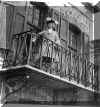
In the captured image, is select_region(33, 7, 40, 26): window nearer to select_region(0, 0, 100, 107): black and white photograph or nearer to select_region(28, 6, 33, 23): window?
select_region(0, 0, 100, 107): black and white photograph

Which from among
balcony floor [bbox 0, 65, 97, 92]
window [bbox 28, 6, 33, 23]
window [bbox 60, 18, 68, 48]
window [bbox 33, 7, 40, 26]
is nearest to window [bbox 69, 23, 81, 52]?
window [bbox 60, 18, 68, 48]

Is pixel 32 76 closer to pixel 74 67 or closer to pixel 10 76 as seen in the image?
pixel 10 76

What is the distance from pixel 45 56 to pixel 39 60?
0.55 feet

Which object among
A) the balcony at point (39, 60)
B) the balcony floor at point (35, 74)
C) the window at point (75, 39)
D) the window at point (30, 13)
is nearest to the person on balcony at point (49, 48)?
the balcony at point (39, 60)

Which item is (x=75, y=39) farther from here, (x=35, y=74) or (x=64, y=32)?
(x=35, y=74)

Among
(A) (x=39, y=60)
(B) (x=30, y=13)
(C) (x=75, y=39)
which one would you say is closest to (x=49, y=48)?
(A) (x=39, y=60)

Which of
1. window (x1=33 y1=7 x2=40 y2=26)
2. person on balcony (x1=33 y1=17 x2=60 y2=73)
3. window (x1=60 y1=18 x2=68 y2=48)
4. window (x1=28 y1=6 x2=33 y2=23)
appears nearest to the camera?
person on balcony (x1=33 y1=17 x2=60 y2=73)

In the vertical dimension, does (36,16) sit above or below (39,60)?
above

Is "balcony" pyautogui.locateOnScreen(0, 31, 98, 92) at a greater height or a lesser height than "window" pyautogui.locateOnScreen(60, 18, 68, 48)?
lesser

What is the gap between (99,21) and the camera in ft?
30.2

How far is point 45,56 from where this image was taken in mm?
5156

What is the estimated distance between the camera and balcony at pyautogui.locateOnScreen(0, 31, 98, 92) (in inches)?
185

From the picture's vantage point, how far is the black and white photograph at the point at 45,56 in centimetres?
499

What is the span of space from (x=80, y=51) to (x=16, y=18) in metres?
3.40
